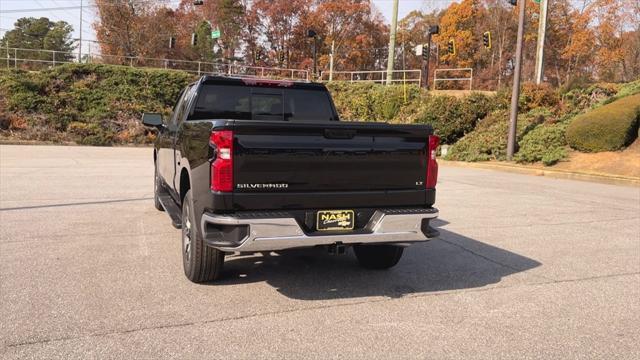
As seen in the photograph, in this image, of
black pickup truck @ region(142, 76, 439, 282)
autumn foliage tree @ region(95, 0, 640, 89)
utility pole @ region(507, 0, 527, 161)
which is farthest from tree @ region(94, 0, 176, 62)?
black pickup truck @ region(142, 76, 439, 282)

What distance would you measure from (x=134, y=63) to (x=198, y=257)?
4524 cm

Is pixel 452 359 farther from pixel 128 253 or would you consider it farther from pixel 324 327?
pixel 128 253

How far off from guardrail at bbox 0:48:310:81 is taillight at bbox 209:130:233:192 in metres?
23.8

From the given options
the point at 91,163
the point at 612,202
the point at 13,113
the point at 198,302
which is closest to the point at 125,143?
the point at 13,113

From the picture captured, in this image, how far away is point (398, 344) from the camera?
3.65 meters

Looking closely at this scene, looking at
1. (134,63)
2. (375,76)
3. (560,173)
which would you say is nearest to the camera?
(560,173)

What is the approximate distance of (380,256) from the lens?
5449mm

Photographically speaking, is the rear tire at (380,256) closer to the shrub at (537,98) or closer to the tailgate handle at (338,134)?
the tailgate handle at (338,134)

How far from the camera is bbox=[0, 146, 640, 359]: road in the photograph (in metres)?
3.61

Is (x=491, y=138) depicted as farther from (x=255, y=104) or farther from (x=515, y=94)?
(x=255, y=104)

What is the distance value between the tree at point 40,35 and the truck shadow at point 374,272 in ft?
265

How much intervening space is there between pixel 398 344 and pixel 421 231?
1.19 metres

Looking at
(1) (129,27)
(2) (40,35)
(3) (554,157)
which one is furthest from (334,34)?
(2) (40,35)

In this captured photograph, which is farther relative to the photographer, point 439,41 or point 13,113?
point 439,41
